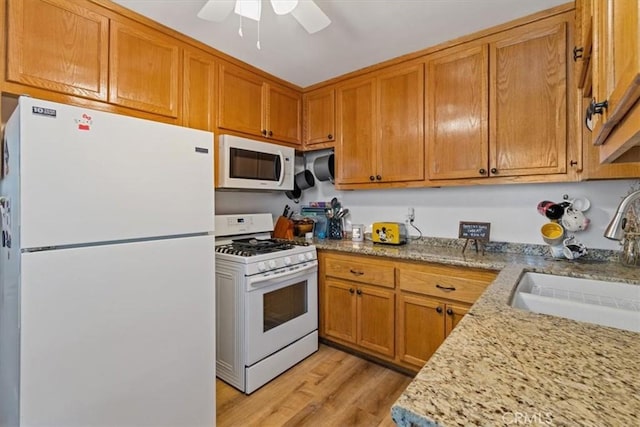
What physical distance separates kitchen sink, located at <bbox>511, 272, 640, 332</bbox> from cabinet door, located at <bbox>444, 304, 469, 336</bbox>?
47 cm

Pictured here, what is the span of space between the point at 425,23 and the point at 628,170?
1.38 meters

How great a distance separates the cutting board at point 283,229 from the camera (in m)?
2.83

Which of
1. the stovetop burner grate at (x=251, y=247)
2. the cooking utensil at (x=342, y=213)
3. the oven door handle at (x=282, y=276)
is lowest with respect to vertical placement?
the oven door handle at (x=282, y=276)

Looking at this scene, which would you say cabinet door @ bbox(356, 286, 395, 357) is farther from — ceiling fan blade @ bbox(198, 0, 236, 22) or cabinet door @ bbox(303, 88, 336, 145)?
Answer: ceiling fan blade @ bbox(198, 0, 236, 22)

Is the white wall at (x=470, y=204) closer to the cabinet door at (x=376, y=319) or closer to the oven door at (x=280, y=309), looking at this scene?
the cabinet door at (x=376, y=319)

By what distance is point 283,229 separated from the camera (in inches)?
112

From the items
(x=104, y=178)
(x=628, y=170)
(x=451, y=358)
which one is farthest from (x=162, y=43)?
(x=628, y=170)

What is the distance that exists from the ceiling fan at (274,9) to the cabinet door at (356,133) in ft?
3.35

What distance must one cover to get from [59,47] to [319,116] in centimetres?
187

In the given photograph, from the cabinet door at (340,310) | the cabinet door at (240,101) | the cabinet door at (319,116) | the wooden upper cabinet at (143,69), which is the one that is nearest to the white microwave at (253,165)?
the cabinet door at (240,101)

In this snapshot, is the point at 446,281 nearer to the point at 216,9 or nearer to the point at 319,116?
the point at 319,116

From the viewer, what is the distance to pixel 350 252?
2.34 meters

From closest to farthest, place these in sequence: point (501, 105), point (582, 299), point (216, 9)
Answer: point (582, 299) → point (216, 9) → point (501, 105)

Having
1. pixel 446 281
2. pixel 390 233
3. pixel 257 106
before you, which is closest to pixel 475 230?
pixel 446 281
